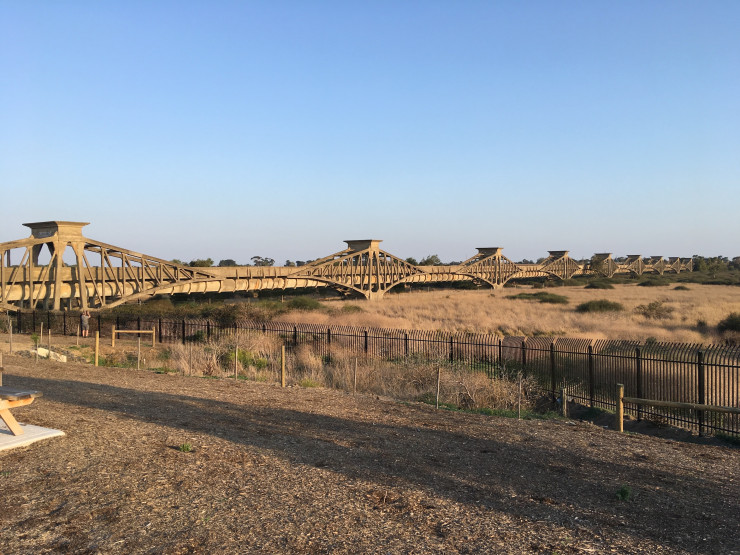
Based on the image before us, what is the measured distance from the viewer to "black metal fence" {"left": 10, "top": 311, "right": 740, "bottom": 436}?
14.5 meters

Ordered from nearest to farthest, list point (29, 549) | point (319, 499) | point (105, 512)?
point (29, 549)
point (105, 512)
point (319, 499)

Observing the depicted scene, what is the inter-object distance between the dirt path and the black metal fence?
10.9 feet

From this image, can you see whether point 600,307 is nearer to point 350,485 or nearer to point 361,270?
point 361,270

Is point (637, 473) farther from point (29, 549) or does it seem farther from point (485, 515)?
point (29, 549)

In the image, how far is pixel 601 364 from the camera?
1723cm

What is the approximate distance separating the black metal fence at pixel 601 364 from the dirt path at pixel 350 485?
3.32 meters

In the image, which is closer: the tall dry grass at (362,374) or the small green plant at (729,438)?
the small green plant at (729,438)

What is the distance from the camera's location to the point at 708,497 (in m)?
8.00

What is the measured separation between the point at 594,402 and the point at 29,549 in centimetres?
1324

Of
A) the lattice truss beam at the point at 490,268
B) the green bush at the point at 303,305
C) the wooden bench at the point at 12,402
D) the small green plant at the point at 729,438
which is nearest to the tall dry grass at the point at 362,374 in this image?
the small green plant at the point at 729,438

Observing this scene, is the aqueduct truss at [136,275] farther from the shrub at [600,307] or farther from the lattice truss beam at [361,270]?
the shrub at [600,307]

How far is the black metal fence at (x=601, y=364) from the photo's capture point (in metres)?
14.5

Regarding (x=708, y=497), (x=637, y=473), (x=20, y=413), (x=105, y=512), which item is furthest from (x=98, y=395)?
(x=708, y=497)

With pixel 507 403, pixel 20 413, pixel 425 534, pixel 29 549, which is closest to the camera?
pixel 29 549
